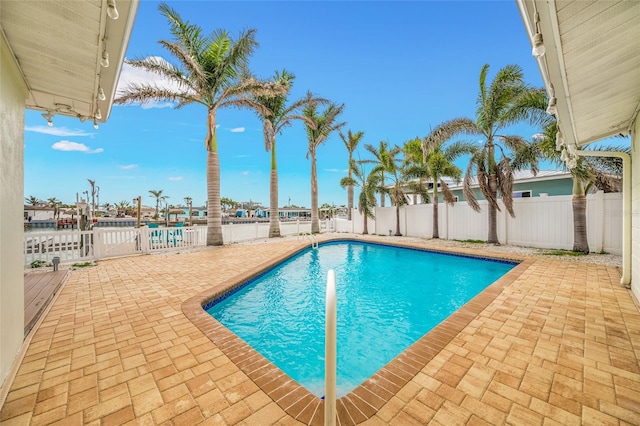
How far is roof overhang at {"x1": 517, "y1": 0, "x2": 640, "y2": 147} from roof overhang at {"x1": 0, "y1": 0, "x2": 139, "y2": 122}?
3.29 metres

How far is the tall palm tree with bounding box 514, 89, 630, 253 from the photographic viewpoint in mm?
7238

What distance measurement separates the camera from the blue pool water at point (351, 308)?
3281 mm

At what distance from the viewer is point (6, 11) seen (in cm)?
179

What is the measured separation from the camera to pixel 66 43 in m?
2.23

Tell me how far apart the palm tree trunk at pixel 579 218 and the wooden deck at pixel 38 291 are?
13030mm

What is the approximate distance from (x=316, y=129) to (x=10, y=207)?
13.0 metres

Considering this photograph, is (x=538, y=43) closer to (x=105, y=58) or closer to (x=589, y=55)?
(x=589, y=55)

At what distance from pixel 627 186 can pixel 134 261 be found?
1184 centimetres

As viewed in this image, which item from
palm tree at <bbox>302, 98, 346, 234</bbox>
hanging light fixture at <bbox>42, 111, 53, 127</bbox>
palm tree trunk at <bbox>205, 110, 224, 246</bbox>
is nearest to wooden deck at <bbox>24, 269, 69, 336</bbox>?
hanging light fixture at <bbox>42, 111, 53, 127</bbox>

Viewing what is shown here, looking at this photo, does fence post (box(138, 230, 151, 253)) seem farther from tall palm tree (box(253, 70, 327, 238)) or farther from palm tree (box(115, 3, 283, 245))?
tall palm tree (box(253, 70, 327, 238))

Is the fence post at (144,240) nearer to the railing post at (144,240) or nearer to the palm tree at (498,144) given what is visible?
the railing post at (144,240)

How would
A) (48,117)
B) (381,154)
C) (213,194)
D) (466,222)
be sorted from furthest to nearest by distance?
(381,154) → (466,222) → (213,194) → (48,117)

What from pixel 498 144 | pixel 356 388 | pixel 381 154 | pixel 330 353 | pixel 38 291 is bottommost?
pixel 356 388

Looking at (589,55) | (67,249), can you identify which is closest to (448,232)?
(589,55)
